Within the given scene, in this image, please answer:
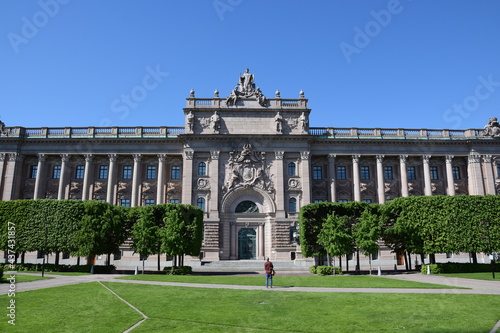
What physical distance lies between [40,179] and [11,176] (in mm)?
4414

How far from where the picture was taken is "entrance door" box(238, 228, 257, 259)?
57.1 meters

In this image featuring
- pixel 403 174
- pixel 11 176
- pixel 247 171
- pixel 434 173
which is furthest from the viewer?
pixel 434 173

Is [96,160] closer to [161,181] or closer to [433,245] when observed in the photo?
[161,181]

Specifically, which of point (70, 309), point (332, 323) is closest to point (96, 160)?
point (70, 309)

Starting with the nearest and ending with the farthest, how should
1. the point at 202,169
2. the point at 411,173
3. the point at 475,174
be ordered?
the point at 202,169 → the point at 475,174 → the point at 411,173

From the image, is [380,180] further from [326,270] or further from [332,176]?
[326,270]

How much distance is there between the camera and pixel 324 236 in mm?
42438

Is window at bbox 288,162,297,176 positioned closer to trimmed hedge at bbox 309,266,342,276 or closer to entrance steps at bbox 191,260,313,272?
entrance steps at bbox 191,260,313,272

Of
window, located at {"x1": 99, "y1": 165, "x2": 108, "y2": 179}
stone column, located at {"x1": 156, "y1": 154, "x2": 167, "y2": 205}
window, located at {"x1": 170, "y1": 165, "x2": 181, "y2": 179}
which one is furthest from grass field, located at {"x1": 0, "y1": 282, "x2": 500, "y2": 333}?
window, located at {"x1": 99, "y1": 165, "x2": 108, "y2": 179}

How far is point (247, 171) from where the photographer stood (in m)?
58.5

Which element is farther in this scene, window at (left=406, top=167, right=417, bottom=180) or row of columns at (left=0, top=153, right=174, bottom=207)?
window at (left=406, top=167, right=417, bottom=180)

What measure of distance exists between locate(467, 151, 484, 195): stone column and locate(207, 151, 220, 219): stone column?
1657 inches

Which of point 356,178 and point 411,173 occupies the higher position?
point 411,173

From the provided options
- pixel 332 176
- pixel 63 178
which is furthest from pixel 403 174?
pixel 63 178
